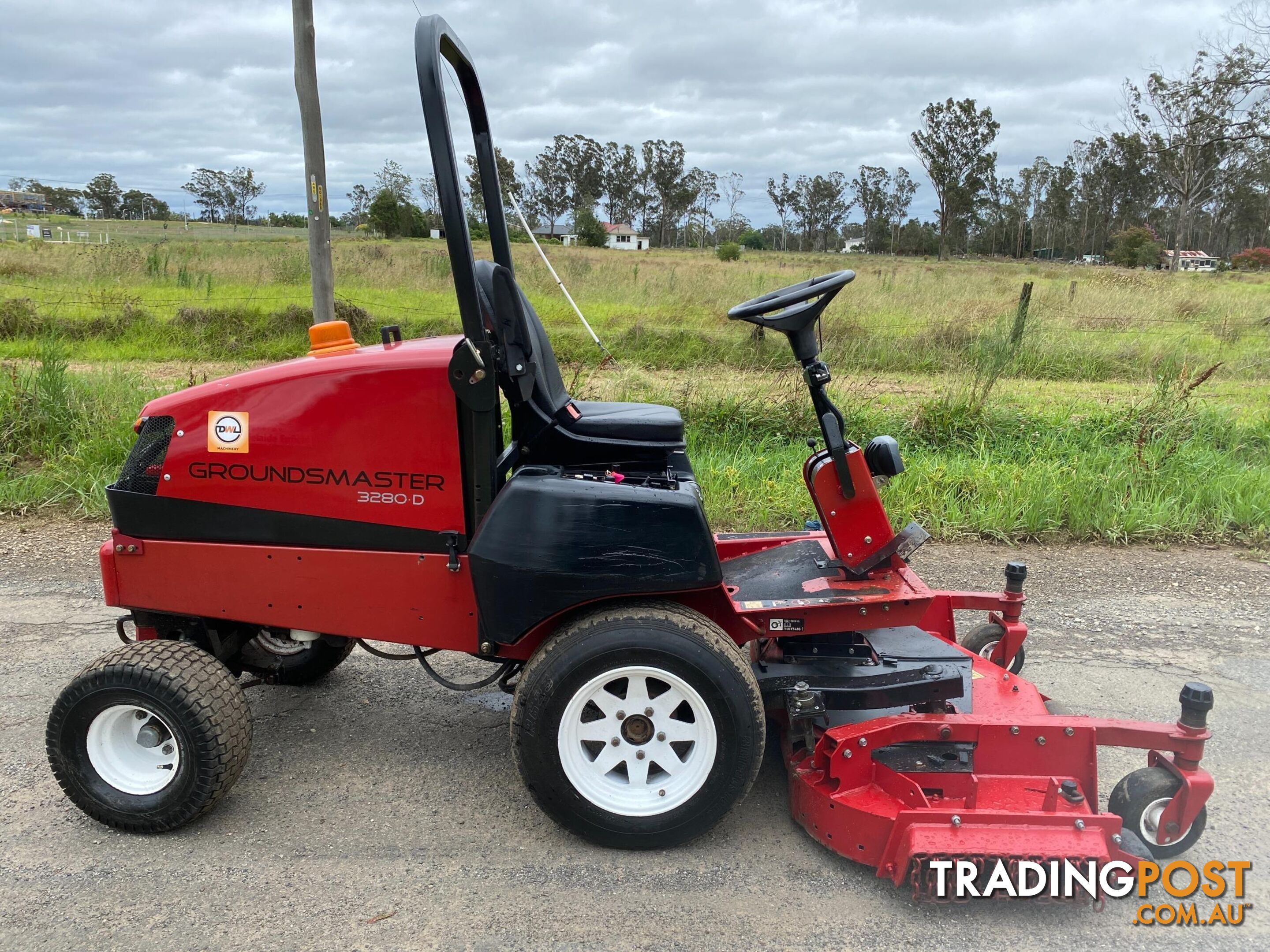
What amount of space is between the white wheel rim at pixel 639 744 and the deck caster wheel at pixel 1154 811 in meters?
1.27

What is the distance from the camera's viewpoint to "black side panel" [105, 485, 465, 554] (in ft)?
9.07

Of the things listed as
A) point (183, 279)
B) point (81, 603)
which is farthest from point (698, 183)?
point (81, 603)

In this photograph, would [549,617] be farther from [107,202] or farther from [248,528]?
[107,202]

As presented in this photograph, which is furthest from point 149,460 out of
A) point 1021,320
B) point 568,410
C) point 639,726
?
point 1021,320

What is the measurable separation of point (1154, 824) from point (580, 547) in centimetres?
191

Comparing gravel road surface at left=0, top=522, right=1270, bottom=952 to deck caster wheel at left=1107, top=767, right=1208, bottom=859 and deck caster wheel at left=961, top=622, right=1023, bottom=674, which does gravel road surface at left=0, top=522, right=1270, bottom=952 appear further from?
deck caster wheel at left=961, top=622, right=1023, bottom=674

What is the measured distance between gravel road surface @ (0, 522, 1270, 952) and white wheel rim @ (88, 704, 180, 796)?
6.6 inches

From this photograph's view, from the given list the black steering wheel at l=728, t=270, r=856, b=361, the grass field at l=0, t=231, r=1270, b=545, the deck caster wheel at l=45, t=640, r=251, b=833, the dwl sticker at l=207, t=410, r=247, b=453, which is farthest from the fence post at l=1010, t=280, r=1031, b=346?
the deck caster wheel at l=45, t=640, r=251, b=833

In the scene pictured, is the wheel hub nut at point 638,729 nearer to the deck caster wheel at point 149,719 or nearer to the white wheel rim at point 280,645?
the deck caster wheel at point 149,719

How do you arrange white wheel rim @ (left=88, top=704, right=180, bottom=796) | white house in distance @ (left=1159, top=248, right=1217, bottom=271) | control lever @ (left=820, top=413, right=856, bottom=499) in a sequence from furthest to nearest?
1. white house in distance @ (left=1159, top=248, right=1217, bottom=271)
2. control lever @ (left=820, top=413, right=856, bottom=499)
3. white wheel rim @ (left=88, top=704, right=180, bottom=796)

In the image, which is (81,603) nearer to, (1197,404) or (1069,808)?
(1069,808)

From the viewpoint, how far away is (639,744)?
2648 millimetres

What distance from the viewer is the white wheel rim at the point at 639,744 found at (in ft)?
8.52

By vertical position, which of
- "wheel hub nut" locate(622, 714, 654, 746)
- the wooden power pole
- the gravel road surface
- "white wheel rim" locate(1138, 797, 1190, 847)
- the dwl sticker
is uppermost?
the wooden power pole
